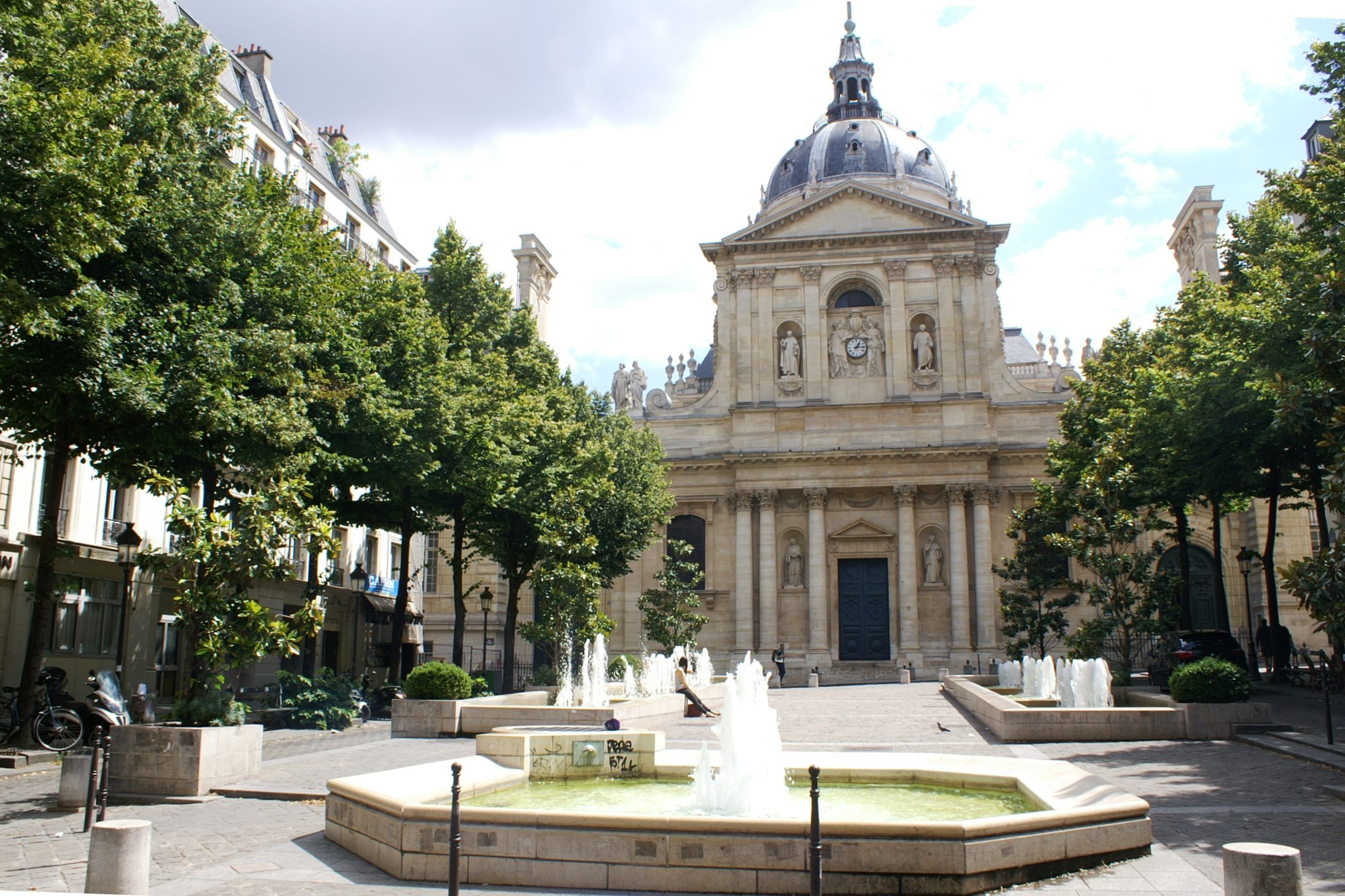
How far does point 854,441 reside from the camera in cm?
4500

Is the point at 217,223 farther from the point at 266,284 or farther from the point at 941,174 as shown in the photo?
the point at 941,174

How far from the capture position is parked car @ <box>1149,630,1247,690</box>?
26.3 m

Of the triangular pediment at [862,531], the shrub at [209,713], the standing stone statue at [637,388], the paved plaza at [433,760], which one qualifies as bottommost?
the paved plaza at [433,760]

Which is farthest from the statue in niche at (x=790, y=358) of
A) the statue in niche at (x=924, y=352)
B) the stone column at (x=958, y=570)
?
the stone column at (x=958, y=570)

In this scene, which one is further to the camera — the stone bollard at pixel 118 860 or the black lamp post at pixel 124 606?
the black lamp post at pixel 124 606

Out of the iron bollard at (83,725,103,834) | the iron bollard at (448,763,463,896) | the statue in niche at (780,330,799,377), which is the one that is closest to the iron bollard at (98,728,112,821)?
the iron bollard at (83,725,103,834)

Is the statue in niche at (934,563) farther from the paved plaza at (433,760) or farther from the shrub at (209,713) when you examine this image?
the shrub at (209,713)

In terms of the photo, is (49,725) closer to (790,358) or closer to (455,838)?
(455,838)

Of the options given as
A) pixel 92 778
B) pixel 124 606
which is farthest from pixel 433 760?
pixel 124 606

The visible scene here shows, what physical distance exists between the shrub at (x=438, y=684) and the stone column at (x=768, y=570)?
24.9 m

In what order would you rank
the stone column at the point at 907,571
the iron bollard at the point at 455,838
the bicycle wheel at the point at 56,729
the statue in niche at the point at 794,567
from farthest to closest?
the statue in niche at the point at 794,567, the stone column at the point at 907,571, the bicycle wheel at the point at 56,729, the iron bollard at the point at 455,838

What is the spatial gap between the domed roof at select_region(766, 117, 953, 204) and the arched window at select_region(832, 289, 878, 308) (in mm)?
19142

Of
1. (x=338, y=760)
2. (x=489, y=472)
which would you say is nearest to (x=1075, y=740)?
(x=338, y=760)

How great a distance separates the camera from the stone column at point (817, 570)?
43.6 m
